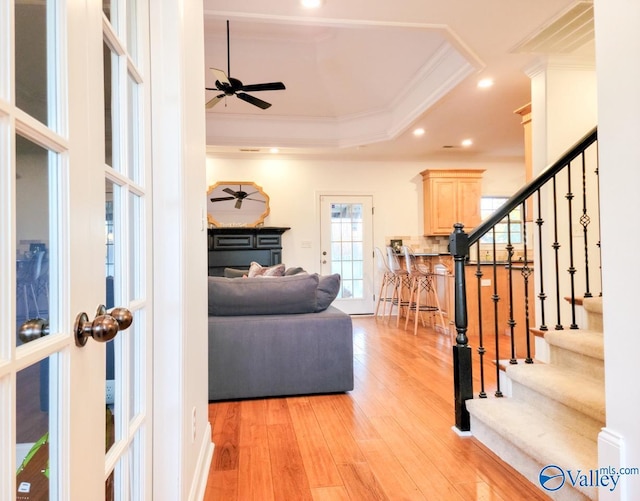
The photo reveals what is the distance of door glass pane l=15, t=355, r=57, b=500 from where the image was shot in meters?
0.56

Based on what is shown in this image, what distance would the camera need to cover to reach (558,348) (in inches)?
89.0

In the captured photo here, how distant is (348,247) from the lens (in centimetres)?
679

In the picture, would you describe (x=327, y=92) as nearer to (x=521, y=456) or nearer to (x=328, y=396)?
(x=328, y=396)

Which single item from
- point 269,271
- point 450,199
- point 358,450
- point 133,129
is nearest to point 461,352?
point 358,450

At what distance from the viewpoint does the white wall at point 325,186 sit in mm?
6570

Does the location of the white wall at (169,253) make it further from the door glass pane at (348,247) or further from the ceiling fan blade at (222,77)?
the door glass pane at (348,247)

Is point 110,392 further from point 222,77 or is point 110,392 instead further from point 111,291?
point 222,77

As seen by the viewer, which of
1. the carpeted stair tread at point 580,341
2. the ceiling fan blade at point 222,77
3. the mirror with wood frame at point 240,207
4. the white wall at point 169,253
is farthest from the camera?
the mirror with wood frame at point 240,207

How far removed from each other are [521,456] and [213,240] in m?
5.22

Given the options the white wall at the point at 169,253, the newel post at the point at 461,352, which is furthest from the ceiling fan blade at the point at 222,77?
the newel post at the point at 461,352

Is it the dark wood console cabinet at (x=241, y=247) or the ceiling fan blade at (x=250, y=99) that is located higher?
the ceiling fan blade at (x=250, y=99)

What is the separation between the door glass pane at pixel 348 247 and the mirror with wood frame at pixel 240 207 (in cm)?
123

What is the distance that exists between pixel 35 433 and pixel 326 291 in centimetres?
253
